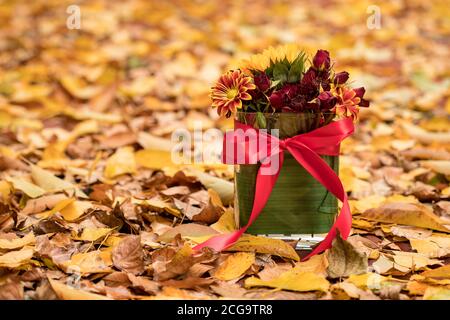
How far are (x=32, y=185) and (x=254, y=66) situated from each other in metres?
0.63

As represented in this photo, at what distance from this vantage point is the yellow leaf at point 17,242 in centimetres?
133

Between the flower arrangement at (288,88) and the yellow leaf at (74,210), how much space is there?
1.33ft

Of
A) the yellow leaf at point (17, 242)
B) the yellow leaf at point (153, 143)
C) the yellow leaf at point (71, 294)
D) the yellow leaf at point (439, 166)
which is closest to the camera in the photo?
the yellow leaf at point (71, 294)

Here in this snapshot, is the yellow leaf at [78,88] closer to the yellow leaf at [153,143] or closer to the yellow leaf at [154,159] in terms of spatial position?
the yellow leaf at [153,143]

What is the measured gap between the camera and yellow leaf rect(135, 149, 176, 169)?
191 centimetres

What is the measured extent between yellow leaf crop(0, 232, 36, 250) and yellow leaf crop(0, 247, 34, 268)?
35 mm

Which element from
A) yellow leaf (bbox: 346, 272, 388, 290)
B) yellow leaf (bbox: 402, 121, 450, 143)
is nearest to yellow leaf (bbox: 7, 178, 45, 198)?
yellow leaf (bbox: 346, 272, 388, 290)

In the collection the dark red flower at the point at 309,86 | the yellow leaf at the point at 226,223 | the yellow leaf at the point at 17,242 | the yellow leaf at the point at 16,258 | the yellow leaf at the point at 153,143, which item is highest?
the dark red flower at the point at 309,86

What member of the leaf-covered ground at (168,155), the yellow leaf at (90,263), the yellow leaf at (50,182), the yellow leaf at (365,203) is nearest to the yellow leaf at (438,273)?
the leaf-covered ground at (168,155)

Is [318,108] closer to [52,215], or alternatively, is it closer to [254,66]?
[254,66]

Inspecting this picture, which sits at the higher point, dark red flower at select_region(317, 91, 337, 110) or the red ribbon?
dark red flower at select_region(317, 91, 337, 110)

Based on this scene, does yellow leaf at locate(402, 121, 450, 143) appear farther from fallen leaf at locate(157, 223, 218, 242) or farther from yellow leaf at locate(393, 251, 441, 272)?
fallen leaf at locate(157, 223, 218, 242)

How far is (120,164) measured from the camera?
189 centimetres

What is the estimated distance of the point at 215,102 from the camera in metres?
1.32
